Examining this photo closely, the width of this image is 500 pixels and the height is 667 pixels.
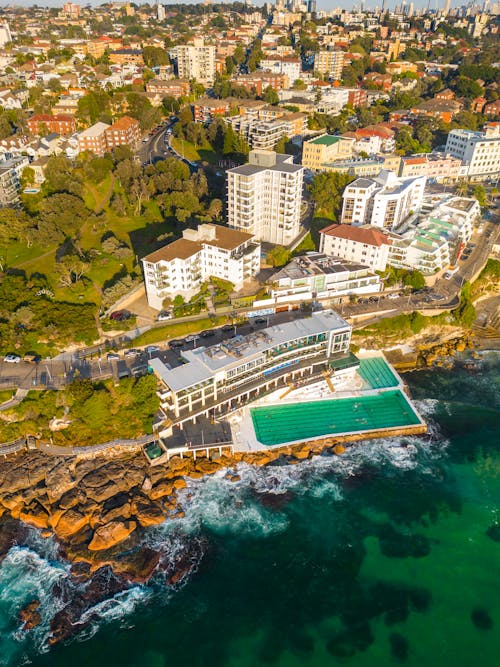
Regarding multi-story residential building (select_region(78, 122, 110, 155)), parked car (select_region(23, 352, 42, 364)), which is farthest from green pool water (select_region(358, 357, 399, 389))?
multi-story residential building (select_region(78, 122, 110, 155))

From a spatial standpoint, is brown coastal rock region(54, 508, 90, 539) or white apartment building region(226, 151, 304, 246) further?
white apartment building region(226, 151, 304, 246)

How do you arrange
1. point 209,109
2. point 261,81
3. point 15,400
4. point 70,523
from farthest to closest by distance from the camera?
point 261,81 → point 209,109 → point 15,400 → point 70,523

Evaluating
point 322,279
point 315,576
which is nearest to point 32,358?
point 322,279

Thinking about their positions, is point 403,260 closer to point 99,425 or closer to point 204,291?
point 204,291

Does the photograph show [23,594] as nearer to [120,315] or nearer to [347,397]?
[120,315]

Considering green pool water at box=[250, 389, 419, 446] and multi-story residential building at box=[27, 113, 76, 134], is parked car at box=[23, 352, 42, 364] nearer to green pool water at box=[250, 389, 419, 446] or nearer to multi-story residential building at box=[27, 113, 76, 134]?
green pool water at box=[250, 389, 419, 446]

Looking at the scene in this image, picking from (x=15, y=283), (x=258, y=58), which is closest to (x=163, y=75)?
(x=258, y=58)
